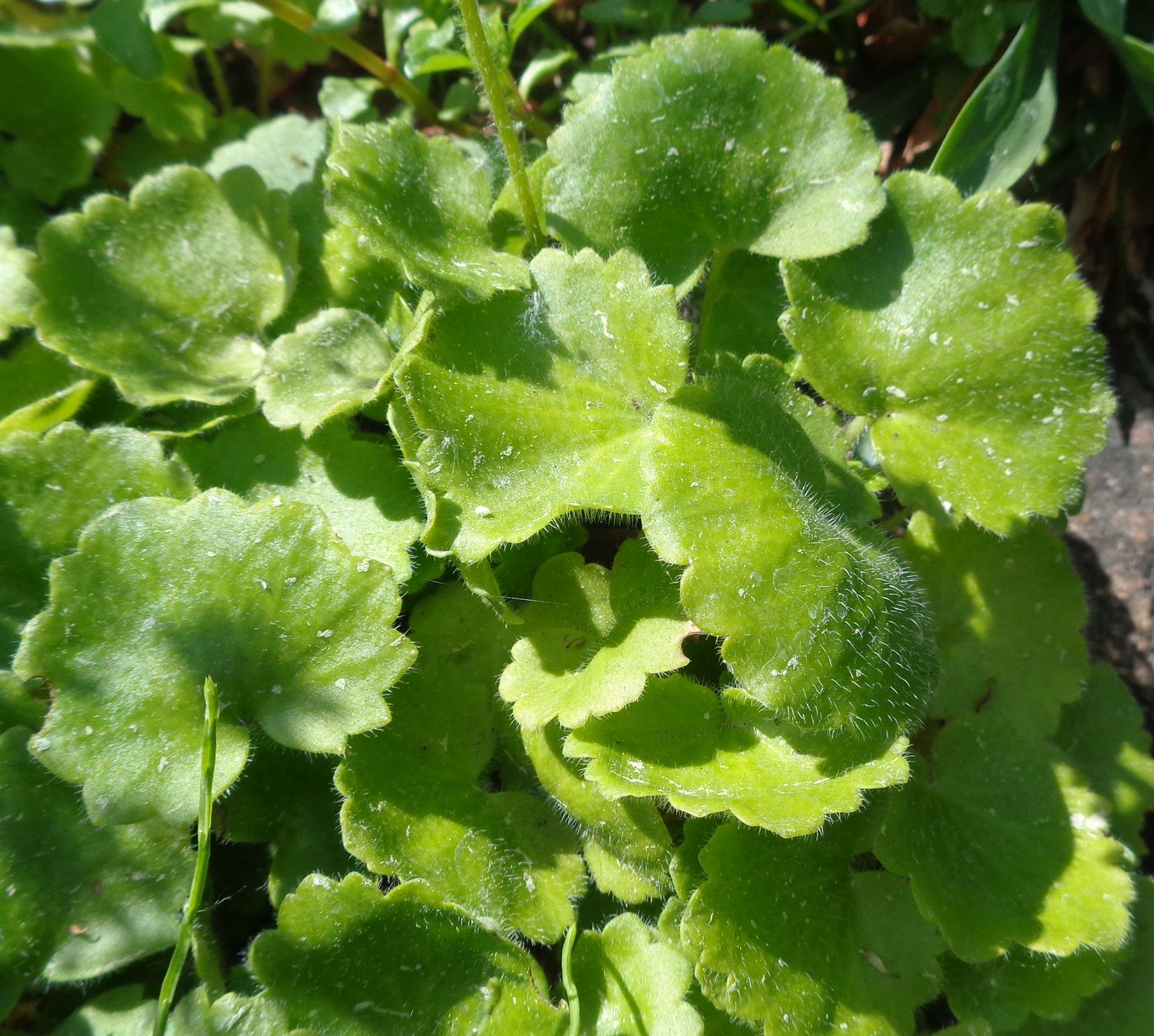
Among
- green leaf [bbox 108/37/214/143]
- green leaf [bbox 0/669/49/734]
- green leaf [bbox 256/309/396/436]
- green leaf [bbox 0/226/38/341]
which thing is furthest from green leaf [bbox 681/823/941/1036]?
green leaf [bbox 108/37/214/143]

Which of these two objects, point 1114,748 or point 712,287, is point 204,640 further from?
point 1114,748

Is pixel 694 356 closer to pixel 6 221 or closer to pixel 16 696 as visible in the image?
pixel 16 696

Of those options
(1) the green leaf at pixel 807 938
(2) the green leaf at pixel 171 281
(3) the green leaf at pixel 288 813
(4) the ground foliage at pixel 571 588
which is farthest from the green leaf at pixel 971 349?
(3) the green leaf at pixel 288 813

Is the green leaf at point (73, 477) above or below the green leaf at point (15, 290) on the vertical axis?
below

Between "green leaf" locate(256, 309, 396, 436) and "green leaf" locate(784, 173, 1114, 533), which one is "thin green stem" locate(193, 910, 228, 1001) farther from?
"green leaf" locate(784, 173, 1114, 533)

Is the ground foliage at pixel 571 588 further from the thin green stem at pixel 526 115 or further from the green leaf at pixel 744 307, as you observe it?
the thin green stem at pixel 526 115
